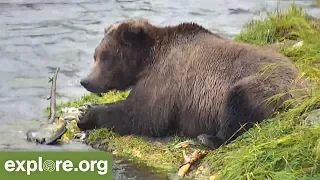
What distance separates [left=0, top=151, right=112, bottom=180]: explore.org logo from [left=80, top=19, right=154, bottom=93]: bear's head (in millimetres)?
1726

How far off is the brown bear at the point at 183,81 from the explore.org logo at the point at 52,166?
4.72 ft

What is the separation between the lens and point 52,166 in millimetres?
5457

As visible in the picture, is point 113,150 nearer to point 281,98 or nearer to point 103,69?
point 103,69

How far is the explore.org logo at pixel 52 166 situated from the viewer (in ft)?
17.8

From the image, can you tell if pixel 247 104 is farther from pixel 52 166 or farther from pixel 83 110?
pixel 52 166

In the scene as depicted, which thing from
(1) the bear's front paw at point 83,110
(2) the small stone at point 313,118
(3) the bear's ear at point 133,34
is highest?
(3) the bear's ear at point 133,34

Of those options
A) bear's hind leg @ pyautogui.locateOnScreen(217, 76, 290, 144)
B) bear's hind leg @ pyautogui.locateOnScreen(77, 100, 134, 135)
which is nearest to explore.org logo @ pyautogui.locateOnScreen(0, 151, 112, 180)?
bear's hind leg @ pyautogui.locateOnScreen(217, 76, 290, 144)

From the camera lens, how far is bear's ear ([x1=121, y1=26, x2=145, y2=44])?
297 inches

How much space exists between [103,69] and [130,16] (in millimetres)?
6188

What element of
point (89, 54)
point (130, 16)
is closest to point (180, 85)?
point (89, 54)

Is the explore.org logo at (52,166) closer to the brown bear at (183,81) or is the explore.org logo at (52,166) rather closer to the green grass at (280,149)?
the green grass at (280,149)

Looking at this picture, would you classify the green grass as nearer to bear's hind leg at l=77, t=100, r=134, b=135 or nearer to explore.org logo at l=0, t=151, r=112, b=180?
explore.org logo at l=0, t=151, r=112, b=180

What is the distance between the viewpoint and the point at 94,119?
7562 mm

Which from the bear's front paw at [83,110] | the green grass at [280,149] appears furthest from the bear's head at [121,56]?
the green grass at [280,149]
